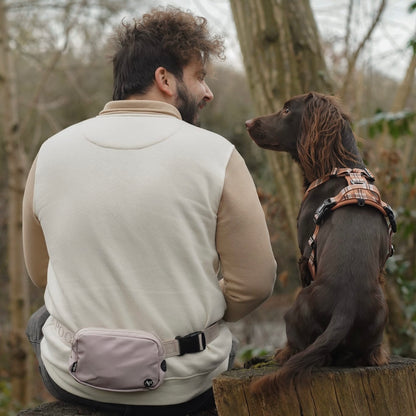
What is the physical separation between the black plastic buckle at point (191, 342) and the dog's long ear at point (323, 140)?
93 centimetres

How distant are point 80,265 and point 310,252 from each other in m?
0.95

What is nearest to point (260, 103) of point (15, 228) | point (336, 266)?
point (336, 266)

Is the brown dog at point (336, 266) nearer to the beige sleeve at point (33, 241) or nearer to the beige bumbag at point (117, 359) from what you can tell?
the beige bumbag at point (117, 359)

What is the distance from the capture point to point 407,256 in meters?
5.31

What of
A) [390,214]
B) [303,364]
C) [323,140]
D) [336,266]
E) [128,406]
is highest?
[323,140]

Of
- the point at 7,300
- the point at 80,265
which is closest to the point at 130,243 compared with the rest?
the point at 80,265

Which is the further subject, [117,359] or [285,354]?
[285,354]

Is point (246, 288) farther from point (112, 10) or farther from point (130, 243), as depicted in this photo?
point (112, 10)

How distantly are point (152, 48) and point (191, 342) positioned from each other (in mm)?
1097

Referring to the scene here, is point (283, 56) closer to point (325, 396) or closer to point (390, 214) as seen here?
point (390, 214)

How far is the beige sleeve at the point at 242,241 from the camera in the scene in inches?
81.6

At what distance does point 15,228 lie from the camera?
22.1ft

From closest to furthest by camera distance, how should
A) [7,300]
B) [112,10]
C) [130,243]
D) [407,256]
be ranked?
1. [130,243]
2. [407,256]
3. [112,10]
4. [7,300]

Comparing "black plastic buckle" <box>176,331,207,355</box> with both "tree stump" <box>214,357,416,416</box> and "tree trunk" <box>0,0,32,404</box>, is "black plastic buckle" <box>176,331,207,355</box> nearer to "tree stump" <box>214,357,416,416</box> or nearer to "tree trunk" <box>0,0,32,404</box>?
"tree stump" <box>214,357,416,416</box>
